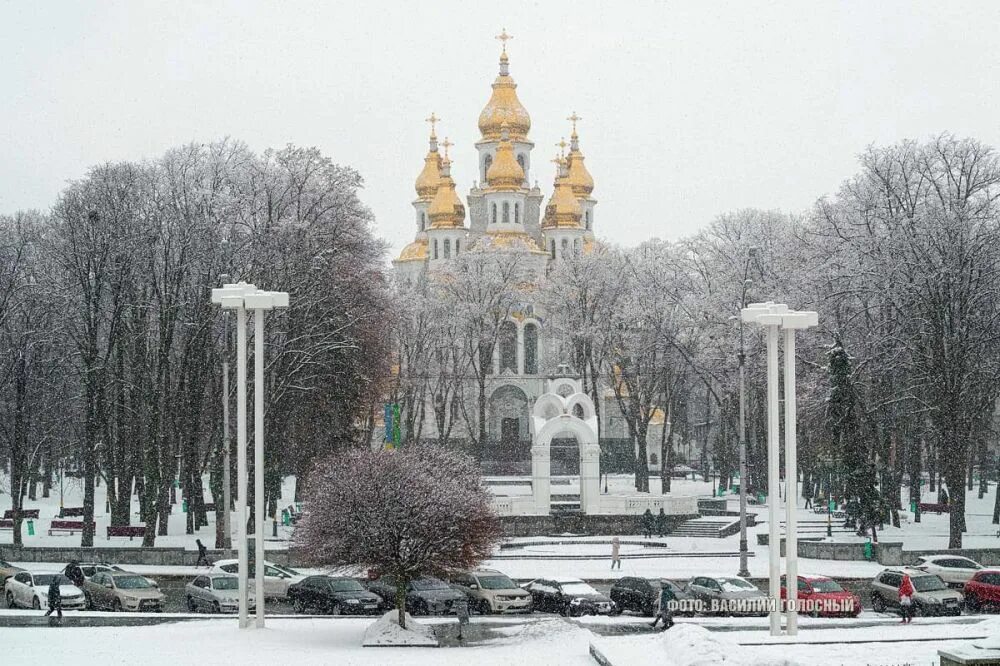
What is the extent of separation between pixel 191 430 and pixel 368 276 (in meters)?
10.4

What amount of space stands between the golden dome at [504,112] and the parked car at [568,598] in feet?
244

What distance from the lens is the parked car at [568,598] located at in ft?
100

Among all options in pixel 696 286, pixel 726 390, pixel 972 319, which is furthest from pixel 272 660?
pixel 696 286

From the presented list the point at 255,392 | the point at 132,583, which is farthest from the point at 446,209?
the point at 255,392

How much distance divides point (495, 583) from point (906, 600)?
8.97 metres

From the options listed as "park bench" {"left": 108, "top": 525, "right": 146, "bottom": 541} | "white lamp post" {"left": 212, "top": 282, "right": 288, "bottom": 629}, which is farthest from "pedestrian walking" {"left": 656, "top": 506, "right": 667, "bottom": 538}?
"white lamp post" {"left": 212, "top": 282, "right": 288, "bottom": 629}

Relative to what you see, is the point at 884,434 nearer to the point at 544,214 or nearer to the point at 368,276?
the point at 368,276

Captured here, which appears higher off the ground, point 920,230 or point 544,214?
point 544,214

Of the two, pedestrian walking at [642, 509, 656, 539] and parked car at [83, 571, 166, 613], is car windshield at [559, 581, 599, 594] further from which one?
pedestrian walking at [642, 509, 656, 539]

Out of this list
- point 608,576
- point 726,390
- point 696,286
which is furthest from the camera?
point 696,286

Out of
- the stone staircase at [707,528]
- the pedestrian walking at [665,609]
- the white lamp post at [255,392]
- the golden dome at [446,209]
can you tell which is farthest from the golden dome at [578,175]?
the white lamp post at [255,392]

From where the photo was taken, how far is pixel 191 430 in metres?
44.3

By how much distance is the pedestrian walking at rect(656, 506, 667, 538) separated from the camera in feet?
166

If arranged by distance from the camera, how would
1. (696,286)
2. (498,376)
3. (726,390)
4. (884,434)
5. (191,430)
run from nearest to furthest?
(191,430) → (884,434) → (726,390) → (696,286) → (498,376)
